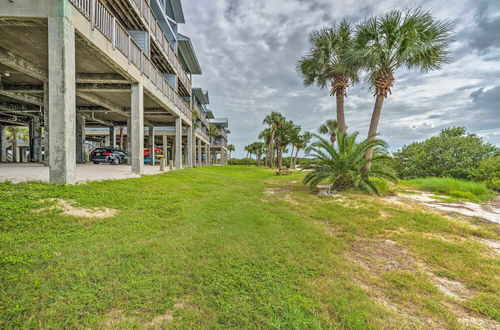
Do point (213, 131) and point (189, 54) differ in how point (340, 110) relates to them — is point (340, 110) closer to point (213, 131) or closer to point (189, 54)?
point (189, 54)

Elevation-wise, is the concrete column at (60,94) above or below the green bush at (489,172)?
above

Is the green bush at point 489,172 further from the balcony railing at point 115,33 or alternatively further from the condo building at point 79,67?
the balcony railing at point 115,33

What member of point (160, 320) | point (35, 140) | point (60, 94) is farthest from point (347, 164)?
point (35, 140)

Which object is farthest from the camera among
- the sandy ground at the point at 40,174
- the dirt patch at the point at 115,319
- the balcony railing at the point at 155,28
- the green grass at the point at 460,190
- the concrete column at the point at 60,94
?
the balcony railing at the point at 155,28

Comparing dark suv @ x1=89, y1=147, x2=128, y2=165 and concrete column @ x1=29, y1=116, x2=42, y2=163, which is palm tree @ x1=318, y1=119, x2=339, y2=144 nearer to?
dark suv @ x1=89, y1=147, x2=128, y2=165

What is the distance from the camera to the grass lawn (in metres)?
1.99

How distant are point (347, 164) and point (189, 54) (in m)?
21.1

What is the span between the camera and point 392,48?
11.2 meters

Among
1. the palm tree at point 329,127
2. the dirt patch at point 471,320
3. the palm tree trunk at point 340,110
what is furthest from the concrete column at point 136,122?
the palm tree at point 329,127

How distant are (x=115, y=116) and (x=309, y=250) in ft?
71.5

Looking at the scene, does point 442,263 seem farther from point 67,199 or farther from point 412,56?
point 412,56

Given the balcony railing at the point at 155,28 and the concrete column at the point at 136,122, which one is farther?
the balcony railing at the point at 155,28

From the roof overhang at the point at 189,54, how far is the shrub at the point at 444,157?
2300 centimetres

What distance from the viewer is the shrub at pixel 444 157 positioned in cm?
1509
